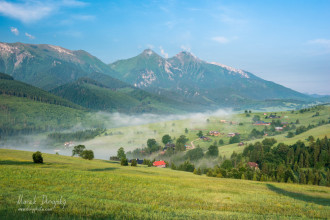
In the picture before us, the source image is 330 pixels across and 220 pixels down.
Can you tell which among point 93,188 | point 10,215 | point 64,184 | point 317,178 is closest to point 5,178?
point 64,184

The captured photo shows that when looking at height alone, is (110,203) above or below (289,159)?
above

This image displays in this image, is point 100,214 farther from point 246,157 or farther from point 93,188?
point 246,157

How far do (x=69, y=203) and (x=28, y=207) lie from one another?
356cm

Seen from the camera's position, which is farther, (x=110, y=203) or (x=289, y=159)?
(x=289, y=159)

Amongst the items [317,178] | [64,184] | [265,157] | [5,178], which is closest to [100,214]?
[64,184]

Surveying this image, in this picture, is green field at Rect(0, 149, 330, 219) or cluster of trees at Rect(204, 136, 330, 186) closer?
green field at Rect(0, 149, 330, 219)

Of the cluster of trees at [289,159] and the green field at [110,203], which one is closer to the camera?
the green field at [110,203]

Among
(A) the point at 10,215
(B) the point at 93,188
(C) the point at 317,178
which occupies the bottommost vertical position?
(C) the point at 317,178

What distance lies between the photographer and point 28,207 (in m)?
17.9

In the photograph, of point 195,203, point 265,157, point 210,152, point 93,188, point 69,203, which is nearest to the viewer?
point 69,203

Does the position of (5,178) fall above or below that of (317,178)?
above

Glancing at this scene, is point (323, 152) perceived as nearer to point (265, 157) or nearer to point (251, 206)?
point (265, 157)

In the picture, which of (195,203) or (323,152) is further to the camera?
(323,152)

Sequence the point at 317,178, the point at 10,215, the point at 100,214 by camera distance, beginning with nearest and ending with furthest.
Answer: the point at 10,215 → the point at 100,214 → the point at 317,178
